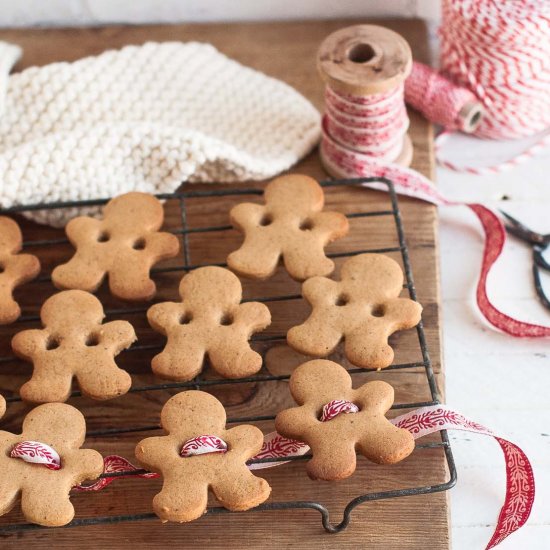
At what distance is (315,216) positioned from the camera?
1113mm

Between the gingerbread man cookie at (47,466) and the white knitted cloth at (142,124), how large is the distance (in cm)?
33

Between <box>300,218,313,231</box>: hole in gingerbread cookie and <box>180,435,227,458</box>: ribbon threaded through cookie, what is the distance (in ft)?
1.06

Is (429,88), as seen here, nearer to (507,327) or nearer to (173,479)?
(507,327)

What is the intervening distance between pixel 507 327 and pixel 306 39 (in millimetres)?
568

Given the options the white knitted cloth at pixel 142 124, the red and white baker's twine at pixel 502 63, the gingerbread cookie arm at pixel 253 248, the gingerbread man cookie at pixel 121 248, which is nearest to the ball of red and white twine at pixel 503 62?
the red and white baker's twine at pixel 502 63

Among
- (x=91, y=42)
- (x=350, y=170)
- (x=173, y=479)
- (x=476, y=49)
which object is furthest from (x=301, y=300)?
(x=91, y=42)

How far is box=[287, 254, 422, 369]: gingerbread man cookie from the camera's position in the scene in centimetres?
98

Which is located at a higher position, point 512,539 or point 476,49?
point 476,49

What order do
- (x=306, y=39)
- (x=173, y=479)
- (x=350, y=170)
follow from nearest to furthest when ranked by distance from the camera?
(x=173, y=479), (x=350, y=170), (x=306, y=39)

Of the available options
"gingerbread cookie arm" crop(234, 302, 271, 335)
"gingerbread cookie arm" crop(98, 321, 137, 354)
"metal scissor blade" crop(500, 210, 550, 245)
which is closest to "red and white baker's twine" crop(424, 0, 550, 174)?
"metal scissor blade" crop(500, 210, 550, 245)

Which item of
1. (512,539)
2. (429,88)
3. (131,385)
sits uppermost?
(429,88)

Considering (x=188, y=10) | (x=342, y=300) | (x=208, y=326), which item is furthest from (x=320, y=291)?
(x=188, y=10)

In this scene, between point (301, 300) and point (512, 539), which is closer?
point (512, 539)

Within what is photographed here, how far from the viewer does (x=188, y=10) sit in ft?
4.68
